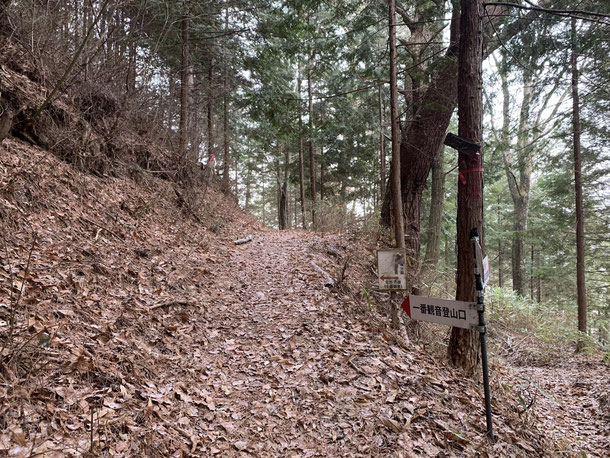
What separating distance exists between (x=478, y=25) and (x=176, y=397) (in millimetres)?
5904

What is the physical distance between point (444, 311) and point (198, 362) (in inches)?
117

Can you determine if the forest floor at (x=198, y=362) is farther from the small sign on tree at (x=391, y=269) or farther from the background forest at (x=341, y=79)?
the background forest at (x=341, y=79)

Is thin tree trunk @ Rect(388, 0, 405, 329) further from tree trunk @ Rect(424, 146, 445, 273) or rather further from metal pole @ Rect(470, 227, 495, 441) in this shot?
tree trunk @ Rect(424, 146, 445, 273)

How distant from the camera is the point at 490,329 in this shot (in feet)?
31.4

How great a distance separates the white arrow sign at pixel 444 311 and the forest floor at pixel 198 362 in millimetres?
851

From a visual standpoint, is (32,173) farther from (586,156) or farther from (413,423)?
(586,156)

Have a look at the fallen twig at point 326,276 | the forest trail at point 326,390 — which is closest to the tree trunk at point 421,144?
the fallen twig at point 326,276

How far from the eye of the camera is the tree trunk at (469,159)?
14.3ft

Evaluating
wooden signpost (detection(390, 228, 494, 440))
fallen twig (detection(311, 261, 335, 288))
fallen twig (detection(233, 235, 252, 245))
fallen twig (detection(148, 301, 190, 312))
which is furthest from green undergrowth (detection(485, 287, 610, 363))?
fallen twig (detection(148, 301, 190, 312))

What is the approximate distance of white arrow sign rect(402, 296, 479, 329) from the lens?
139 inches

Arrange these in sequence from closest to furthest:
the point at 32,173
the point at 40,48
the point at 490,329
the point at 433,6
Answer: the point at 32,173, the point at 40,48, the point at 433,6, the point at 490,329

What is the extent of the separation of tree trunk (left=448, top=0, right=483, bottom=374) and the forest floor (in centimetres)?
105

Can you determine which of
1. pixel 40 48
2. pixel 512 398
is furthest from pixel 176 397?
pixel 40 48

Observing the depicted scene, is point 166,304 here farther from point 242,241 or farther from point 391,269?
point 242,241
